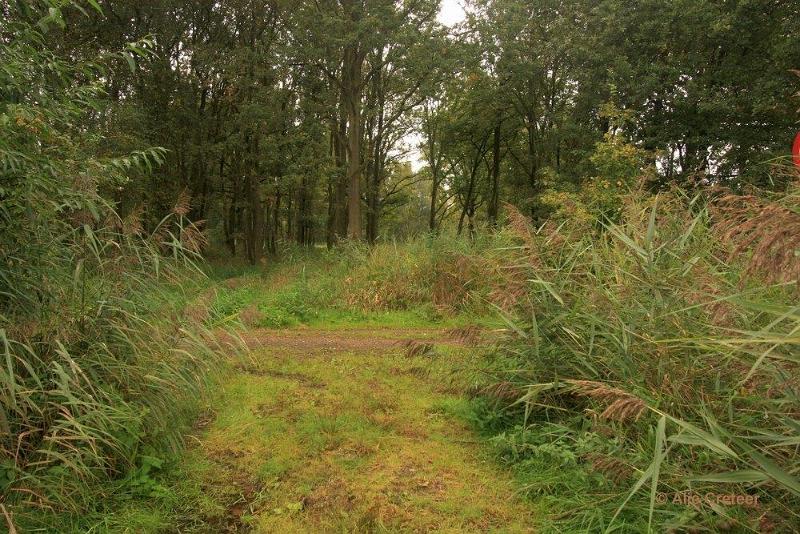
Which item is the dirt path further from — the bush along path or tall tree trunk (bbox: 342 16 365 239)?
tall tree trunk (bbox: 342 16 365 239)

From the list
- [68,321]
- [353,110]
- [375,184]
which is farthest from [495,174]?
[68,321]

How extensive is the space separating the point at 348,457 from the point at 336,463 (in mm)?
115

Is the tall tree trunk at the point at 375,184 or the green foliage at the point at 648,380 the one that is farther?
the tall tree trunk at the point at 375,184

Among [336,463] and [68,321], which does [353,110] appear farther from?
[336,463]

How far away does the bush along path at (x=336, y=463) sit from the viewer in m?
2.93

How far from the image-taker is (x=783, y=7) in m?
13.7

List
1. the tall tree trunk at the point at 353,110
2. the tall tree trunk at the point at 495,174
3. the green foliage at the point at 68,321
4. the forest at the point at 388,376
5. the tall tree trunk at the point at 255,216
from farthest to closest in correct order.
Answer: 1. the tall tree trunk at the point at 495,174
2. the tall tree trunk at the point at 255,216
3. the tall tree trunk at the point at 353,110
4. the green foliage at the point at 68,321
5. the forest at the point at 388,376

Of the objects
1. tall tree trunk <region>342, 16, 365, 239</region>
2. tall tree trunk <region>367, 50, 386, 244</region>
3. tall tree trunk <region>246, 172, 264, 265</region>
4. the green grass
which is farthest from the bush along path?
tall tree trunk <region>367, 50, 386, 244</region>

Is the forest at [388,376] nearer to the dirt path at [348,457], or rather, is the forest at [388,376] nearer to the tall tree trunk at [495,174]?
the dirt path at [348,457]

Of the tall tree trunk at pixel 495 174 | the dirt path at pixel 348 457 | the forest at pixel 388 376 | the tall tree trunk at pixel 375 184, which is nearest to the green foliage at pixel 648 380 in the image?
the forest at pixel 388 376

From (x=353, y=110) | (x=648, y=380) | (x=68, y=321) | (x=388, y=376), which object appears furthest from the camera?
(x=353, y=110)

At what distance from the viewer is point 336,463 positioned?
3.57 m

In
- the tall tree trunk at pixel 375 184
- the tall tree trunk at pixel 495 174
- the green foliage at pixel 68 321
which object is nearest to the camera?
the green foliage at pixel 68 321

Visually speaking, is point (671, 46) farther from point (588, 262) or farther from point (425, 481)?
point (425, 481)
